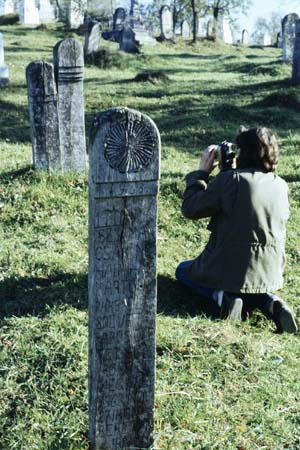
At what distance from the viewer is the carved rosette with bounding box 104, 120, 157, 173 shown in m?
2.04

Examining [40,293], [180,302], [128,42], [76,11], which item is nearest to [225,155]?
[180,302]

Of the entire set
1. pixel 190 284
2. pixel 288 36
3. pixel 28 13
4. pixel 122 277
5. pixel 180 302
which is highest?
pixel 28 13

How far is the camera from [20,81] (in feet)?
44.9

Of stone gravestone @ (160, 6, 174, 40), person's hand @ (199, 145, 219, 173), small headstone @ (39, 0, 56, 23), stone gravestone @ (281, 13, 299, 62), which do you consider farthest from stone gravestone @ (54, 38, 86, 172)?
small headstone @ (39, 0, 56, 23)

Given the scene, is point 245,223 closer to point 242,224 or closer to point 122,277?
point 242,224

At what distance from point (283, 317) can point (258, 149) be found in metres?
1.10

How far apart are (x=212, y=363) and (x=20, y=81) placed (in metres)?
11.8

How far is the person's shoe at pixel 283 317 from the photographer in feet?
12.1

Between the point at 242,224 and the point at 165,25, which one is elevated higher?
the point at 165,25

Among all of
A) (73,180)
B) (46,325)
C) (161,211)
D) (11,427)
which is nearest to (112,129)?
(11,427)

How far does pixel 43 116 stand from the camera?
6.26 m

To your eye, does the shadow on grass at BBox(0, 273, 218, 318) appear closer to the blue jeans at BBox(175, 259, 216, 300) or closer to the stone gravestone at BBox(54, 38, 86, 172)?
the blue jeans at BBox(175, 259, 216, 300)

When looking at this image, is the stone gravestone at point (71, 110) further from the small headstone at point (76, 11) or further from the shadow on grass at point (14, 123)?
the small headstone at point (76, 11)

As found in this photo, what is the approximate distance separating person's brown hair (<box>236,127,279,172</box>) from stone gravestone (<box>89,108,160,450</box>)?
1.66m
